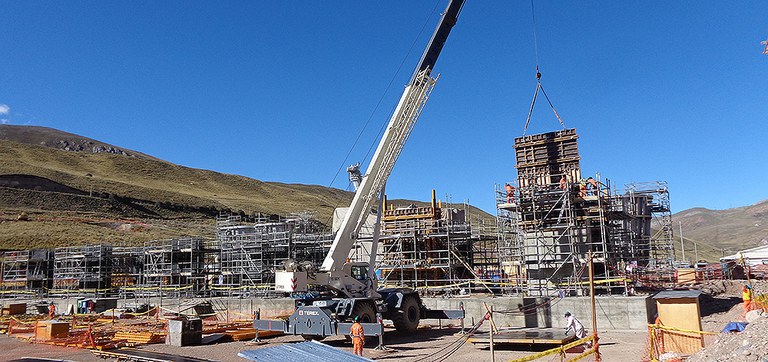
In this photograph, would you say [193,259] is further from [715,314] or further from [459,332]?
[715,314]

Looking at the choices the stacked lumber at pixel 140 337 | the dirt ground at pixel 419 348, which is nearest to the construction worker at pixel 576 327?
the dirt ground at pixel 419 348

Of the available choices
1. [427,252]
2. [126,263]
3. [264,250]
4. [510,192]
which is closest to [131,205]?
[126,263]

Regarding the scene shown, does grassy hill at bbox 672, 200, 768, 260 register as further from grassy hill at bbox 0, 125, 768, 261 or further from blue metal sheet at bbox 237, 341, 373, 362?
blue metal sheet at bbox 237, 341, 373, 362

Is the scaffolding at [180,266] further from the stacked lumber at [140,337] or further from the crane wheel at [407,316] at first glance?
the crane wheel at [407,316]

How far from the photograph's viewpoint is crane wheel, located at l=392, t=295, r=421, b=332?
803 inches

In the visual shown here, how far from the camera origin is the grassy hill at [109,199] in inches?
2832

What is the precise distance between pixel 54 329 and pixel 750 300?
81.2 feet

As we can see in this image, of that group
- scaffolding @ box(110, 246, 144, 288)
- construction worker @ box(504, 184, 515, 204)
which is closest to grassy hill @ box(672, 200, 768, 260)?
construction worker @ box(504, 184, 515, 204)

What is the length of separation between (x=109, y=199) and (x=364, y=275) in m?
106

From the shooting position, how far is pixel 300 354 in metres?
7.69

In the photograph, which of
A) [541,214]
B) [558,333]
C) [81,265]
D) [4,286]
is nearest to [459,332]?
[558,333]

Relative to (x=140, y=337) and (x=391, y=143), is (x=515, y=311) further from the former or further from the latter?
(x=140, y=337)

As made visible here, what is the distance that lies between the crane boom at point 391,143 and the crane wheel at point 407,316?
2691 mm

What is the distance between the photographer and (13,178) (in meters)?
115
